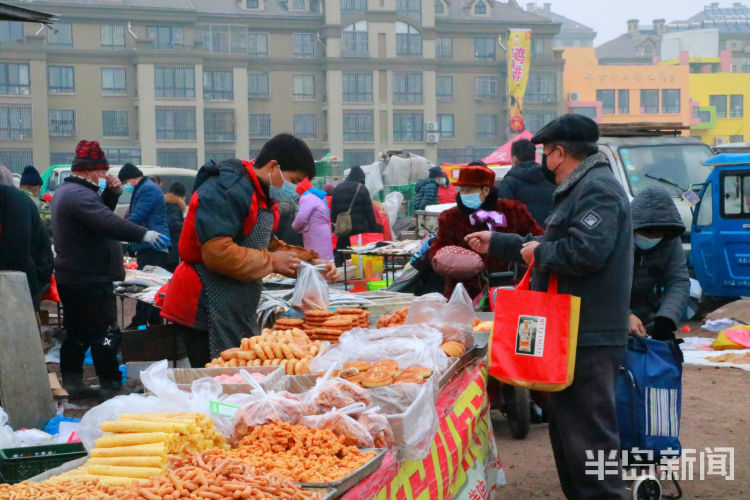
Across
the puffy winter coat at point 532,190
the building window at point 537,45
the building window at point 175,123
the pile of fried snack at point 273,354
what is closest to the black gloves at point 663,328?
the pile of fried snack at point 273,354

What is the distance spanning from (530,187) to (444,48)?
61197 millimetres

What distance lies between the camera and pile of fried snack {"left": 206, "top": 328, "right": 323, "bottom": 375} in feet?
15.8

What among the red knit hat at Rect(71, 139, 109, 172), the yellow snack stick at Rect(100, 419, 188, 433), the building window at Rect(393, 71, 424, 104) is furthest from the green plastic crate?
the building window at Rect(393, 71, 424, 104)

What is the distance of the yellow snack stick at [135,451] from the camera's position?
10.6ft

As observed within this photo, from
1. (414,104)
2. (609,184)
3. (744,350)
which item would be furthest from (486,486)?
(414,104)

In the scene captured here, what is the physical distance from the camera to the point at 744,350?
10.5 m

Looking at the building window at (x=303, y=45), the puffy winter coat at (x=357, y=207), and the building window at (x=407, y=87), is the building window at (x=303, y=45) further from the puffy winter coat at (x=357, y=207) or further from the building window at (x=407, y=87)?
the puffy winter coat at (x=357, y=207)

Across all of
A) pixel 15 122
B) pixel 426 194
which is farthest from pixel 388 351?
pixel 15 122

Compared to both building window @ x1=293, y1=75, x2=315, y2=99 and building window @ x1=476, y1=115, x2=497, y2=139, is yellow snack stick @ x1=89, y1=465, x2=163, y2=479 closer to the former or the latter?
building window @ x1=293, y1=75, x2=315, y2=99

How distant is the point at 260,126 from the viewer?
64.9 meters

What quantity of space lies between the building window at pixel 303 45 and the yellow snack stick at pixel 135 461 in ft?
208

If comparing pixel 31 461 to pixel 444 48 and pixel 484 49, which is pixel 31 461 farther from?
pixel 484 49

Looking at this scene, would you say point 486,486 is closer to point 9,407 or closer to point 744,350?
point 9,407

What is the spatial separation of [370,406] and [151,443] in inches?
42.1
